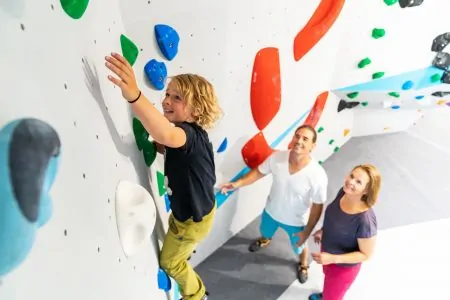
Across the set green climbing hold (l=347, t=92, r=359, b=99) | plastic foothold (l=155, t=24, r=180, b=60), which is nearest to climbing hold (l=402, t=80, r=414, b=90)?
green climbing hold (l=347, t=92, r=359, b=99)

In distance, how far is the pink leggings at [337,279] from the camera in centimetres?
199

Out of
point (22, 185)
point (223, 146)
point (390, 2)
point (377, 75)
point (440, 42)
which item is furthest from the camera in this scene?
point (377, 75)

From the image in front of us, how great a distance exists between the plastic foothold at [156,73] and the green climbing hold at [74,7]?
1.35ft

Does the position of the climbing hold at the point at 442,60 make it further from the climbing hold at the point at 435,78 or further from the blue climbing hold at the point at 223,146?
the blue climbing hold at the point at 223,146

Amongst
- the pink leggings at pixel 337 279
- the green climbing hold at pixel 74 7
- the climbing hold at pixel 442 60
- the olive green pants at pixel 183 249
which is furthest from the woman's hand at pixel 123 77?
the climbing hold at pixel 442 60

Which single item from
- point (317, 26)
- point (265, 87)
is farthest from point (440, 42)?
point (265, 87)

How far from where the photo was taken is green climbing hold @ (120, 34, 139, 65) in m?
1.36

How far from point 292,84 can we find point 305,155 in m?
0.49

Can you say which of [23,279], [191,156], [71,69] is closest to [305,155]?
[191,156]

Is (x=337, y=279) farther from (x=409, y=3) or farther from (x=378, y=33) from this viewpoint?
(x=409, y=3)

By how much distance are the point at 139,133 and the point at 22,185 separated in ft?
2.25

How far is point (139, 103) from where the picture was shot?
1097 millimetres

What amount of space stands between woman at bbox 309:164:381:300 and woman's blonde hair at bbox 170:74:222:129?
2.65 ft

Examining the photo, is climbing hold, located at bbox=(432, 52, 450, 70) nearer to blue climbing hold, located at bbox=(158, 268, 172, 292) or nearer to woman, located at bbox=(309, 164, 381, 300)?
woman, located at bbox=(309, 164, 381, 300)
